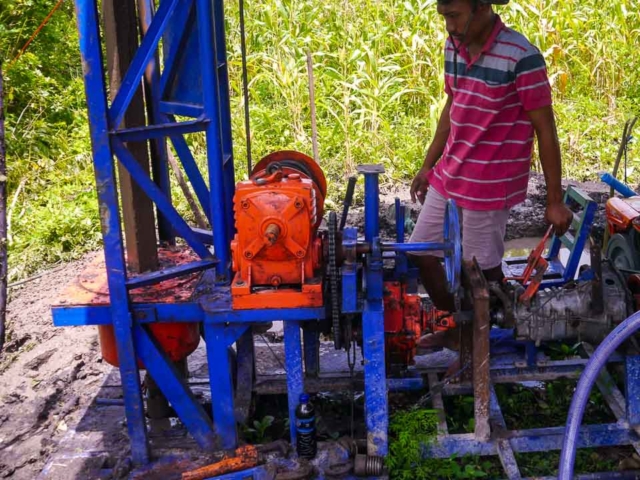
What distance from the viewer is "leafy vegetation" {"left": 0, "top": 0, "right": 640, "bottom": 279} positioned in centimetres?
803

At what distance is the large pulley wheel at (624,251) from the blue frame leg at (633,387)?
31.9 inches

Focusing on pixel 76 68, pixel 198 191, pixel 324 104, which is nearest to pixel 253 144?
pixel 324 104

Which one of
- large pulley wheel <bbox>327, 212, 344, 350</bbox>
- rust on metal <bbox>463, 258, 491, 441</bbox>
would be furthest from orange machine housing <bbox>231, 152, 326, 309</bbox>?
rust on metal <bbox>463, 258, 491, 441</bbox>

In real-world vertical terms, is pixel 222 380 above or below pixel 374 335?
below

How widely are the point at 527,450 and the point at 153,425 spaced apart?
1946 millimetres

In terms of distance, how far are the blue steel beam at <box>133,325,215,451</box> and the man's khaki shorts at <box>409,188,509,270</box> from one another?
1.52 metres

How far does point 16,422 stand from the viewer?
4.25 meters

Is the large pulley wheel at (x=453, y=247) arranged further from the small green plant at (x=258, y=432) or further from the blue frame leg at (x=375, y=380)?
the small green plant at (x=258, y=432)

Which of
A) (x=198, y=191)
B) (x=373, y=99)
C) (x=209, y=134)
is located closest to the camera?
(x=209, y=134)

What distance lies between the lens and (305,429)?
3.51 m

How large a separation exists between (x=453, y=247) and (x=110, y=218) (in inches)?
60.6

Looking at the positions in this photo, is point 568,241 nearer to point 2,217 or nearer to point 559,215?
point 559,215

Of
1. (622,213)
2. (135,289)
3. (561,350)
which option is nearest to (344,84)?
(622,213)

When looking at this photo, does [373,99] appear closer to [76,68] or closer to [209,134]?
[76,68]
